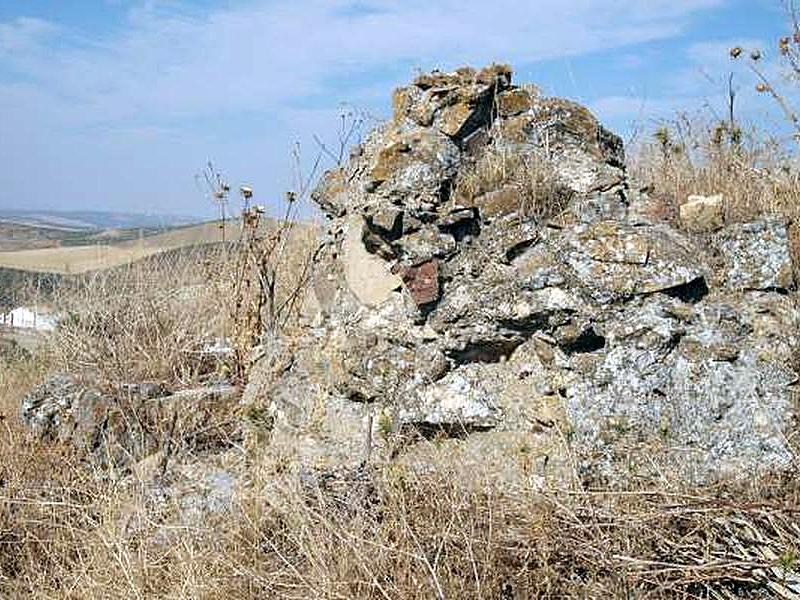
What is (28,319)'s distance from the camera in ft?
29.9

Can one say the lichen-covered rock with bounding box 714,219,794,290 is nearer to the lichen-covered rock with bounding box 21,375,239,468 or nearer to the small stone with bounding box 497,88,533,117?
the small stone with bounding box 497,88,533,117

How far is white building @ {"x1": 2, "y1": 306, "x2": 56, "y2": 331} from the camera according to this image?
7713 mm

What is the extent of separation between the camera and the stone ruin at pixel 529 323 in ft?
11.9

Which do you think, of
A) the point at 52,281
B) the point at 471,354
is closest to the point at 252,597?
the point at 471,354

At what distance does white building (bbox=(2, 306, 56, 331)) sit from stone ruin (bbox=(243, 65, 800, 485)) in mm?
3675

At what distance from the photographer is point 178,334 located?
622 cm

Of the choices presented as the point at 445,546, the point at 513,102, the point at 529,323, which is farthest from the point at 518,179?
the point at 445,546

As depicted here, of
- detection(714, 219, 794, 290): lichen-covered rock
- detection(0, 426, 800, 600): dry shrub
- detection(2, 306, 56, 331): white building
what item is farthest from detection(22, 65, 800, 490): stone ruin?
detection(2, 306, 56, 331): white building

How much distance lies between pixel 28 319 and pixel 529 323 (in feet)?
22.4

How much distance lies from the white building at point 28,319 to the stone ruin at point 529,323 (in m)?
3.68

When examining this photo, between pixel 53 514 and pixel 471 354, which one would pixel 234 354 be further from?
pixel 471 354

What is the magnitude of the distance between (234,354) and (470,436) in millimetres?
2339

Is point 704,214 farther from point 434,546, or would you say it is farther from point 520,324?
point 434,546

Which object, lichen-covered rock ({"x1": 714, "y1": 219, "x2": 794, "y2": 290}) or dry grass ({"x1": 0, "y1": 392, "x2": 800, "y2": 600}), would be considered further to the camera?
lichen-covered rock ({"x1": 714, "y1": 219, "x2": 794, "y2": 290})
